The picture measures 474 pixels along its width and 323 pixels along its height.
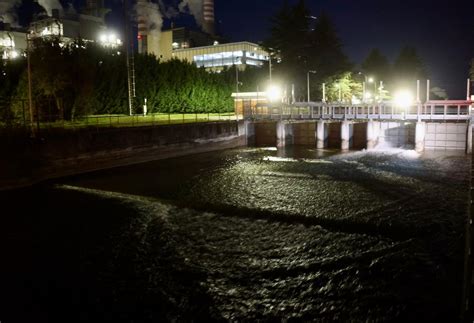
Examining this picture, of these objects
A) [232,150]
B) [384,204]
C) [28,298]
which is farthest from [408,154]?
[28,298]

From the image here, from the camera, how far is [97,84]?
5078cm

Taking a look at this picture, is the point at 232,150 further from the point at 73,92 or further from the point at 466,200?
the point at 466,200

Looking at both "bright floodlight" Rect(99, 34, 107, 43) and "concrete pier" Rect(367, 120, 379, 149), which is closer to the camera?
"concrete pier" Rect(367, 120, 379, 149)

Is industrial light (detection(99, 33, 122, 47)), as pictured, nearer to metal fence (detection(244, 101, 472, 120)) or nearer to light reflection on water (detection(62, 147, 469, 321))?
metal fence (detection(244, 101, 472, 120))

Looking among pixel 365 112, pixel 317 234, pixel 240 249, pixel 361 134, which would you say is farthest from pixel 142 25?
pixel 240 249

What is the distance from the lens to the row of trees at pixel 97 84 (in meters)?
38.4

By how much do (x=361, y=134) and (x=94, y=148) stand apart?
91.9 feet

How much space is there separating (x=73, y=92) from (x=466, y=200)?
3357 centimetres

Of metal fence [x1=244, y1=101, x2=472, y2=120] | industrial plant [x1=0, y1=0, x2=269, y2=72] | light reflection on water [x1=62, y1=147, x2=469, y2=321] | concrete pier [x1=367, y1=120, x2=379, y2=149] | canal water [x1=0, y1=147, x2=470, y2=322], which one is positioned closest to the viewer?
canal water [x1=0, y1=147, x2=470, y2=322]

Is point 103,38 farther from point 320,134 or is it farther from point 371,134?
point 371,134

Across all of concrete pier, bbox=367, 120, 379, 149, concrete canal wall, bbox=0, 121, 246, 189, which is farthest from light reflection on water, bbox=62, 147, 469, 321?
concrete pier, bbox=367, 120, 379, 149

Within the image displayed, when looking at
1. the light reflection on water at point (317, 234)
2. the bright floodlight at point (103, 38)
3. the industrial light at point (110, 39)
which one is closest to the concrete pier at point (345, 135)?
the light reflection on water at point (317, 234)

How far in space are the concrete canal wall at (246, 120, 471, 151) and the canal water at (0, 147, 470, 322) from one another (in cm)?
1408

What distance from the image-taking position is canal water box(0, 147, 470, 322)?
11109 mm
